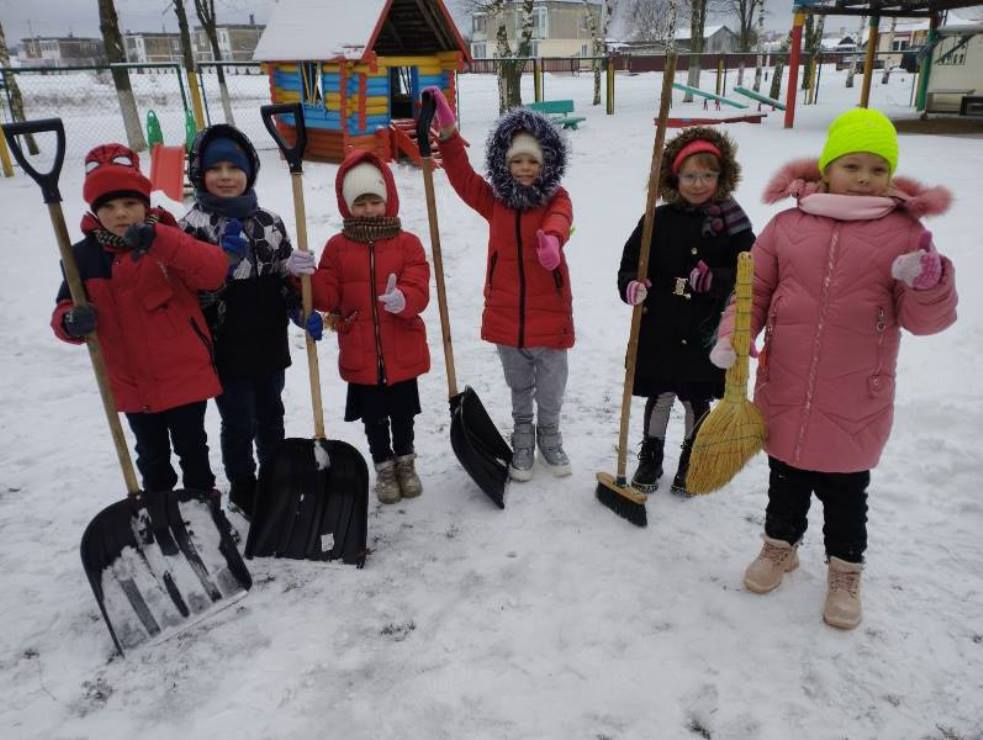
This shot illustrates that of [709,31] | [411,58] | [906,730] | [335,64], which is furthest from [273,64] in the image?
[709,31]

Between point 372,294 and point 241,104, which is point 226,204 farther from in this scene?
point 241,104

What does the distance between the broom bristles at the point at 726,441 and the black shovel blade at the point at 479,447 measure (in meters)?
1.03

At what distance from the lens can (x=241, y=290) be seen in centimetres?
280

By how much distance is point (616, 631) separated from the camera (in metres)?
2.45

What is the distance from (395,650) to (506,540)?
0.77m

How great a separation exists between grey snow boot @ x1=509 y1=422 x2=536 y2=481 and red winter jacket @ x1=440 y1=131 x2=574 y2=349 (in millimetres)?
495

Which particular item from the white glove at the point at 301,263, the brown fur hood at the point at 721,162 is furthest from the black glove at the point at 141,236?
the brown fur hood at the point at 721,162

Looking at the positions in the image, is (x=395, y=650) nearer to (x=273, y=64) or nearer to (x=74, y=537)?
(x=74, y=537)

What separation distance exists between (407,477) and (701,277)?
1.71m

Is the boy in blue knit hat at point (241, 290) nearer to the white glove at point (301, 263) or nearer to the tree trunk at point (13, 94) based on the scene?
the white glove at point (301, 263)

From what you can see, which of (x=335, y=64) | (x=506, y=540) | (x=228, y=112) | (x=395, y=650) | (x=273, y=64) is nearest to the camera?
(x=395, y=650)

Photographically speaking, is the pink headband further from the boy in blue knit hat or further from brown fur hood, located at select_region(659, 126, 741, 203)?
the boy in blue knit hat

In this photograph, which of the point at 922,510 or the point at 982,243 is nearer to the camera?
the point at 922,510

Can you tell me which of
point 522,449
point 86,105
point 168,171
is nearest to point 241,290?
point 522,449
